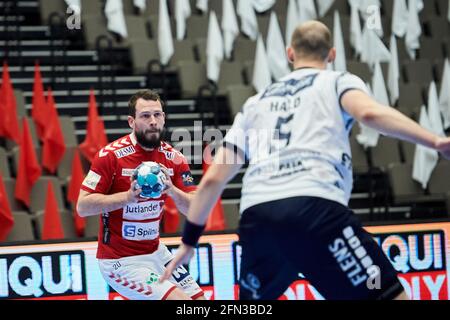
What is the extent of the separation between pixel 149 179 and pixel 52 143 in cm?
561

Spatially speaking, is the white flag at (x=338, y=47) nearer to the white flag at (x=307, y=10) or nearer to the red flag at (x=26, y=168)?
the white flag at (x=307, y=10)

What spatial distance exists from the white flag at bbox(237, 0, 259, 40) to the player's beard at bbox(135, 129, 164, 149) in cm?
800

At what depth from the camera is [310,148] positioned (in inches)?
187

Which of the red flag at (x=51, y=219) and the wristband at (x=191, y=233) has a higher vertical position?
the wristband at (x=191, y=233)

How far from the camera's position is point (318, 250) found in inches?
183

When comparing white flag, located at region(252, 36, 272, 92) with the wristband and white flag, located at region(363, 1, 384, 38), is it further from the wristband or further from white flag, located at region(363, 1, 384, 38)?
the wristband

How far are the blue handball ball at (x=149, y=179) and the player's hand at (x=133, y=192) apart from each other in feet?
0.08

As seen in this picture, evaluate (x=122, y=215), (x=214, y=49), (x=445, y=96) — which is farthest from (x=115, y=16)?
(x=122, y=215)

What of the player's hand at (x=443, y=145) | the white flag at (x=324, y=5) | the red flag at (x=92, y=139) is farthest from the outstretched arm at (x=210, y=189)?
the white flag at (x=324, y=5)

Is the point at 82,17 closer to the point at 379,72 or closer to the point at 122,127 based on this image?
the point at 122,127

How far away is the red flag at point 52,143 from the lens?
11.6 metres

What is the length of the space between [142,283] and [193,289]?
42cm

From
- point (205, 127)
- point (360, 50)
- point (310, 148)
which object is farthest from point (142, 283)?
point (360, 50)

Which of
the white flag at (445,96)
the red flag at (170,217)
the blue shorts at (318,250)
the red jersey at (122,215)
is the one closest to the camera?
the blue shorts at (318,250)
